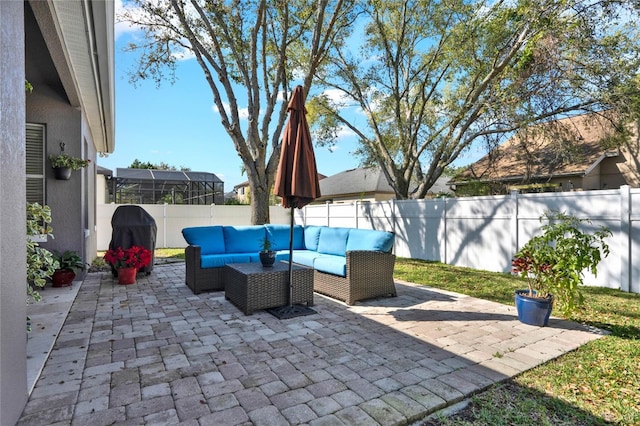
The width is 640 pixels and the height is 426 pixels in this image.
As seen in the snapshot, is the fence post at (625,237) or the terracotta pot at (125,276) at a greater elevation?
the fence post at (625,237)

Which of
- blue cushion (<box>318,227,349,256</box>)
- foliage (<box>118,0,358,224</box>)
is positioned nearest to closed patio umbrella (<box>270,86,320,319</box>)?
blue cushion (<box>318,227,349,256</box>)

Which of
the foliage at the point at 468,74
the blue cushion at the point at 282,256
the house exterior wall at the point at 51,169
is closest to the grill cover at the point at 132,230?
the house exterior wall at the point at 51,169

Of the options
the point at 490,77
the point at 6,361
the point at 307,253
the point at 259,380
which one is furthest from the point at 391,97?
the point at 6,361

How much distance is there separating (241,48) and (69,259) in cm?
708

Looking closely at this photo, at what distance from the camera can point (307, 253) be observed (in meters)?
5.98

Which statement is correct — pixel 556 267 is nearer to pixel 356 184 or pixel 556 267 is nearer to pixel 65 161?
pixel 65 161

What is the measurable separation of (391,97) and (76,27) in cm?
1087

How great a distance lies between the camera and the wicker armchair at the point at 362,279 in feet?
15.4

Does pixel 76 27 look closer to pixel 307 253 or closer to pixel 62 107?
pixel 62 107

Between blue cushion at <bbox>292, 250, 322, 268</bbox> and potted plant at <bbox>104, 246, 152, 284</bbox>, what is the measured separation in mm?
2912

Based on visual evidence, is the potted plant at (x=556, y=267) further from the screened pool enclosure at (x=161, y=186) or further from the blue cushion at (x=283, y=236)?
the screened pool enclosure at (x=161, y=186)

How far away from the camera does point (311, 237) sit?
6.38 metres

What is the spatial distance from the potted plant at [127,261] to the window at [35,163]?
145 cm

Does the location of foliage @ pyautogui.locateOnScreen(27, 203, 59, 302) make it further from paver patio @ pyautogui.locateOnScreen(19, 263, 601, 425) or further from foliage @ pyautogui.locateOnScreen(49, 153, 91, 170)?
foliage @ pyautogui.locateOnScreen(49, 153, 91, 170)
